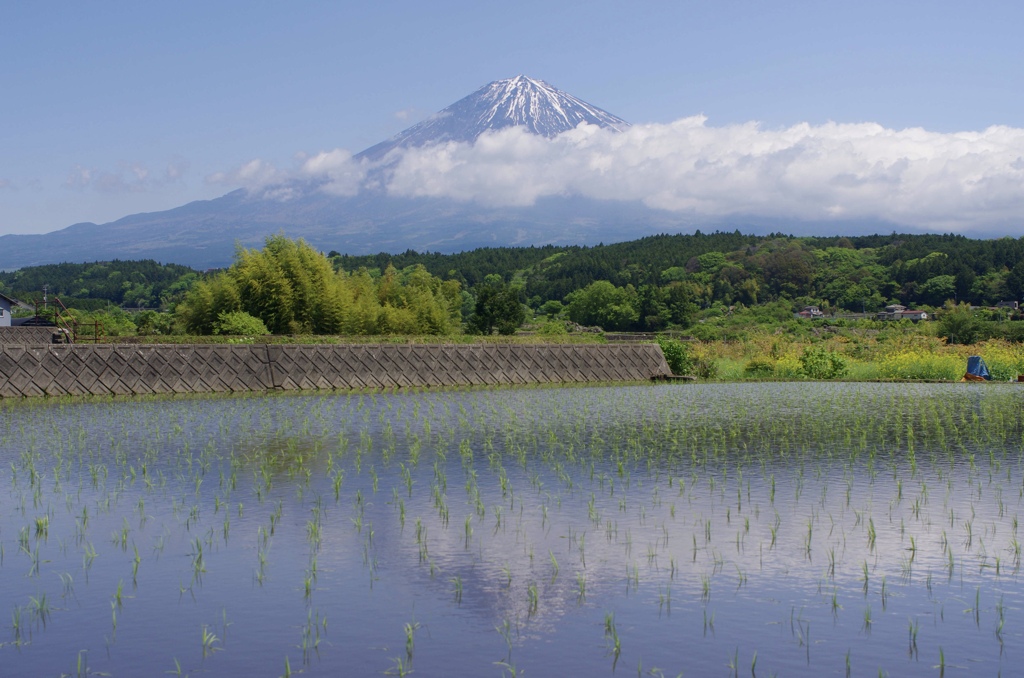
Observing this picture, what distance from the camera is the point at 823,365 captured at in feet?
134

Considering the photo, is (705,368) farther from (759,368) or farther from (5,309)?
(5,309)

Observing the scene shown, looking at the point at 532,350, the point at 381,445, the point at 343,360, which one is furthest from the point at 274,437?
the point at 532,350

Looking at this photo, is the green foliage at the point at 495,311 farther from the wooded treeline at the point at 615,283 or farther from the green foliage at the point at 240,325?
the green foliage at the point at 240,325

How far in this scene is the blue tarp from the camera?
124 feet

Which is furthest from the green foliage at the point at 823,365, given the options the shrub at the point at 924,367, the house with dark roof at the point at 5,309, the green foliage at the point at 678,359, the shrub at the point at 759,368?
the house with dark roof at the point at 5,309

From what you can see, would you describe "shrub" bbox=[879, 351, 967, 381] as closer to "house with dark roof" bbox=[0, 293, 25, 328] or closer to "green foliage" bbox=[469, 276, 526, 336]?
"green foliage" bbox=[469, 276, 526, 336]

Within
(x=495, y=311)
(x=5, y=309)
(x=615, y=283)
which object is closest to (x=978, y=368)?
(x=495, y=311)

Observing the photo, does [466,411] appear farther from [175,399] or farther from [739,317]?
[739,317]

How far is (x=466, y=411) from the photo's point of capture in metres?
26.6

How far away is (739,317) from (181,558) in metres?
100

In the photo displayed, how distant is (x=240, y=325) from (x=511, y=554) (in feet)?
120

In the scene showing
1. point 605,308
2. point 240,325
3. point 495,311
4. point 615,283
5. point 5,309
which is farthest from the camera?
point 615,283

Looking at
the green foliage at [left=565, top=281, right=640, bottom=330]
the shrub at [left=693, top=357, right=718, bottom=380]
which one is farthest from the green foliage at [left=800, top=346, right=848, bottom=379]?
the green foliage at [left=565, top=281, right=640, bottom=330]

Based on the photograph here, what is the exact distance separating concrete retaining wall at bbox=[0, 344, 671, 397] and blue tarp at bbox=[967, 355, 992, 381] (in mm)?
11838
